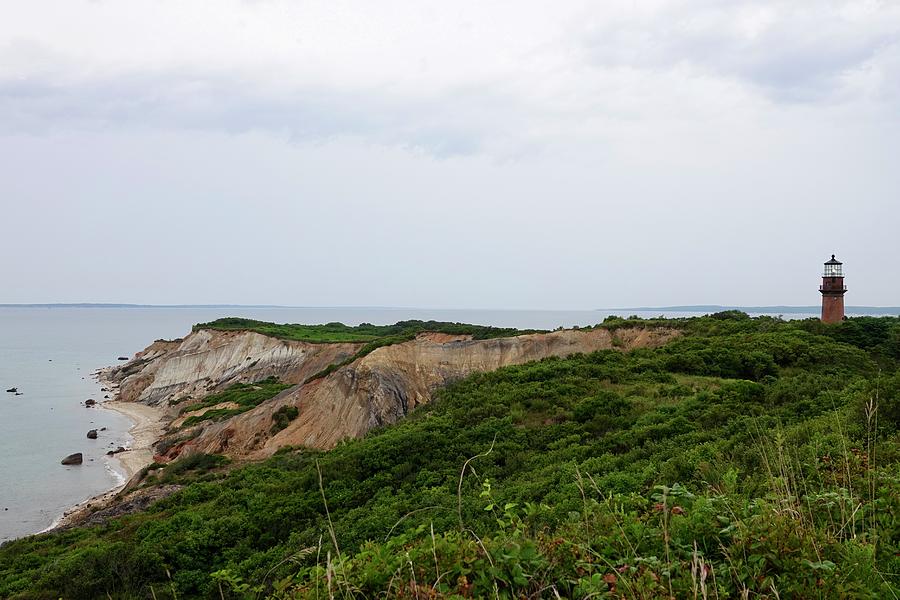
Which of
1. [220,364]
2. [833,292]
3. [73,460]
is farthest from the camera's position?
[220,364]

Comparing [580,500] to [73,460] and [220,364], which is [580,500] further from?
[220,364]

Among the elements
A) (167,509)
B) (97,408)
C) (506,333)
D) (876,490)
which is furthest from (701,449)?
(97,408)

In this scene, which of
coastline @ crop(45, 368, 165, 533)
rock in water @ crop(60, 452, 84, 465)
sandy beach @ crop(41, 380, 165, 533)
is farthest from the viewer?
rock in water @ crop(60, 452, 84, 465)

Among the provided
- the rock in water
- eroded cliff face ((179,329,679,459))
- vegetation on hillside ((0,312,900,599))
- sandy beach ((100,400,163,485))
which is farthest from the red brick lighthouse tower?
the rock in water

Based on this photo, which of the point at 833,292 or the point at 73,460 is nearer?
the point at 833,292

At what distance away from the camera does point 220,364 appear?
62938 mm

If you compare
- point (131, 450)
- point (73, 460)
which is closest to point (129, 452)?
point (131, 450)

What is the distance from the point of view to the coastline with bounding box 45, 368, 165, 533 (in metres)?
25.7

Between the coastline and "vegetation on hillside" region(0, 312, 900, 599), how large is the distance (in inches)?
161

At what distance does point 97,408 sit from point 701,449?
6549cm

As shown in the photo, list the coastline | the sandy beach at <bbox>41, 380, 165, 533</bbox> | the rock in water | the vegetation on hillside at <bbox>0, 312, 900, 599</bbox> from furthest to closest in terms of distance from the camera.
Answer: the rock in water → the sandy beach at <bbox>41, 380, 165, 533</bbox> → the coastline → the vegetation on hillside at <bbox>0, 312, 900, 599</bbox>

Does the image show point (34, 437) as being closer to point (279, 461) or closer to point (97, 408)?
point (97, 408)

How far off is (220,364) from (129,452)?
23.4 metres

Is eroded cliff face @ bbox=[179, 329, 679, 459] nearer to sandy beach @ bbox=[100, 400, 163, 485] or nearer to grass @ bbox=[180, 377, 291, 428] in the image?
sandy beach @ bbox=[100, 400, 163, 485]
